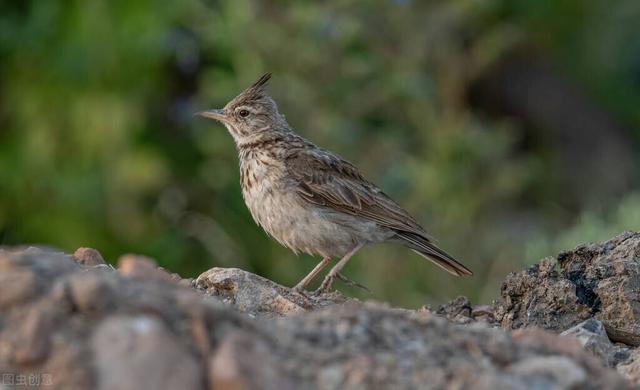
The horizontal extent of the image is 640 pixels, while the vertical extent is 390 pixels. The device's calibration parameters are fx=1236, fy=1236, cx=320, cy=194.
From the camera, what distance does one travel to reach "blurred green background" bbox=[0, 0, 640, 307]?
860cm

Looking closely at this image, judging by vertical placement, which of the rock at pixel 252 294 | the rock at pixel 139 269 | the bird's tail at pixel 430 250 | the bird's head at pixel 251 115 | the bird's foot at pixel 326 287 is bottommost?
the rock at pixel 139 269

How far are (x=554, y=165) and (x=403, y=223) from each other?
597 centimetres

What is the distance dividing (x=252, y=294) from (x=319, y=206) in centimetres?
192

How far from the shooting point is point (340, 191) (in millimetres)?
6781

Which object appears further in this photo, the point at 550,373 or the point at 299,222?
the point at 299,222

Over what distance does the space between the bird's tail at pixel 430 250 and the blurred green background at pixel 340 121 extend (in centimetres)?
66

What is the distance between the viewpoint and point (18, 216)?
33.7ft

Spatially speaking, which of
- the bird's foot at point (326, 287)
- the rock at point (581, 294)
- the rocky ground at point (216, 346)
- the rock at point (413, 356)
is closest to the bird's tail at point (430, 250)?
the bird's foot at point (326, 287)

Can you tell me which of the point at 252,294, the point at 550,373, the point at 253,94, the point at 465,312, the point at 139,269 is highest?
the point at 253,94

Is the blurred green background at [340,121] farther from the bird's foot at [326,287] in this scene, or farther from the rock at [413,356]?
the rock at [413,356]

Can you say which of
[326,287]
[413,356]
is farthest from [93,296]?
[326,287]

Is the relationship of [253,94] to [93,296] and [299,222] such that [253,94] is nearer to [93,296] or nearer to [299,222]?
[299,222]

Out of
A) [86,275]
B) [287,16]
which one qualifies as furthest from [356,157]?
[86,275]

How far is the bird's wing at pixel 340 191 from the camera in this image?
6.66 m
